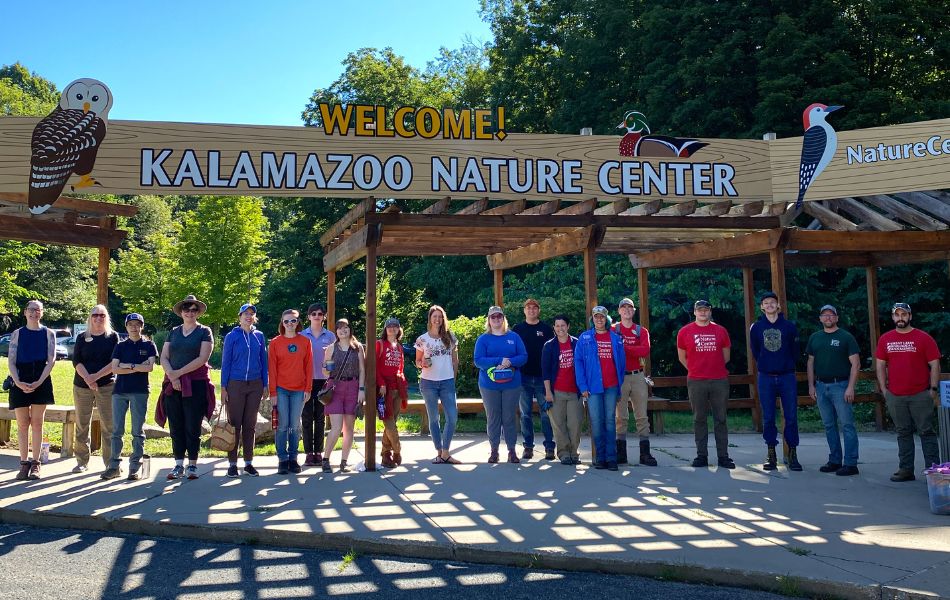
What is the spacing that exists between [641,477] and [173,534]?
444 cm

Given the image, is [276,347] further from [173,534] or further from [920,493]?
[920,493]

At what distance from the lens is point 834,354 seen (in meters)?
7.92

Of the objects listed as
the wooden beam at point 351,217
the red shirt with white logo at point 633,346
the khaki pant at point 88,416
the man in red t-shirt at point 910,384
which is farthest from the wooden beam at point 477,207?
the man in red t-shirt at point 910,384

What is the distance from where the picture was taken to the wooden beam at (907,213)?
32.5 feet

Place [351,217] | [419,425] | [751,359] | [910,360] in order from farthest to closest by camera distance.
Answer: [419,425] → [751,359] → [351,217] → [910,360]

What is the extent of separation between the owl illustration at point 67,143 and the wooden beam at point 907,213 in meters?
9.87

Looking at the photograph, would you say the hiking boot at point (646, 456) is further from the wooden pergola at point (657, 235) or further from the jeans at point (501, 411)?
the wooden pergola at point (657, 235)

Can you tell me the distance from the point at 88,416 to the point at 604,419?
5.49 meters

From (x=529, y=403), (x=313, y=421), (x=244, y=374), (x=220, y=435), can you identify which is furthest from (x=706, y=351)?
(x=220, y=435)

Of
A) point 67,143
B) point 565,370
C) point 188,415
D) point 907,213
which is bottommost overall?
point 188,415

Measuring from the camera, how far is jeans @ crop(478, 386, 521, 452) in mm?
8523

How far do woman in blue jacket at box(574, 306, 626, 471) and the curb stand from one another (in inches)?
129

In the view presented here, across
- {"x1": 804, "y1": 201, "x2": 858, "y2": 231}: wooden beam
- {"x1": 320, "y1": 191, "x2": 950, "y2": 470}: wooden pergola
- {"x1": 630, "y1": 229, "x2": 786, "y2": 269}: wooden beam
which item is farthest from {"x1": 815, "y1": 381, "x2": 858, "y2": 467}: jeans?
{"x1": 804, "y1": 201, "x2": 858, "y2": 231}: wooden beam

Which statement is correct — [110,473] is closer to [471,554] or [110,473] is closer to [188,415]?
[188,415]
